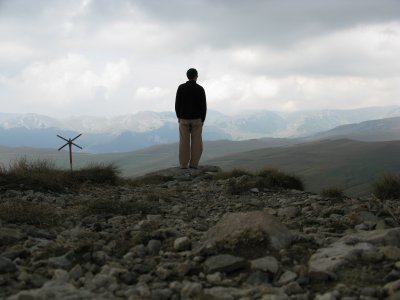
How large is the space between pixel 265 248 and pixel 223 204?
163 inches

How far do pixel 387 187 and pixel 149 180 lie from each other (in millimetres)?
6535

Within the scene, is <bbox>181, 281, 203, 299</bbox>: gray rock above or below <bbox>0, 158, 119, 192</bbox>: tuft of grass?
below

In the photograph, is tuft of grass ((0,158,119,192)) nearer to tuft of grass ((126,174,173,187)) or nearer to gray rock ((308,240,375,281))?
tuft of grass ((126,174,173,187))

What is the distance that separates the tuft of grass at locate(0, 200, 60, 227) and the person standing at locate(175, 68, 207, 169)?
27.0 feet

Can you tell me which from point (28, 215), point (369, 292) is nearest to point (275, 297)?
point (369, 292)

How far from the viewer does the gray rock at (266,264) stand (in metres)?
4.39

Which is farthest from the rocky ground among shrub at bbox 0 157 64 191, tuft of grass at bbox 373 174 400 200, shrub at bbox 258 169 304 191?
shrub at bbox 258 169 304 191

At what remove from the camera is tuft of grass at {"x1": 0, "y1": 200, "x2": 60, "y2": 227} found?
6.64 meters

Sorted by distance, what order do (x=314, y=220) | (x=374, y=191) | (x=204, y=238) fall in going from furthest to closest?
(x=374, y=191) → (x=314, y=220) → (x=204, y=238)

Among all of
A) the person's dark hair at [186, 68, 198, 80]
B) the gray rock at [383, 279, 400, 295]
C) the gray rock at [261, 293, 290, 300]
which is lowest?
the gray rock at [261, 293, 290, 300]

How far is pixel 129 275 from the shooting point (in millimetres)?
4316

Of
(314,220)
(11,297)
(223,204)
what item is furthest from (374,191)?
(11,297)

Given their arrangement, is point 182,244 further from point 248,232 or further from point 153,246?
point 248,232

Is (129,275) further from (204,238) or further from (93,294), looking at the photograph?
(204,238)
